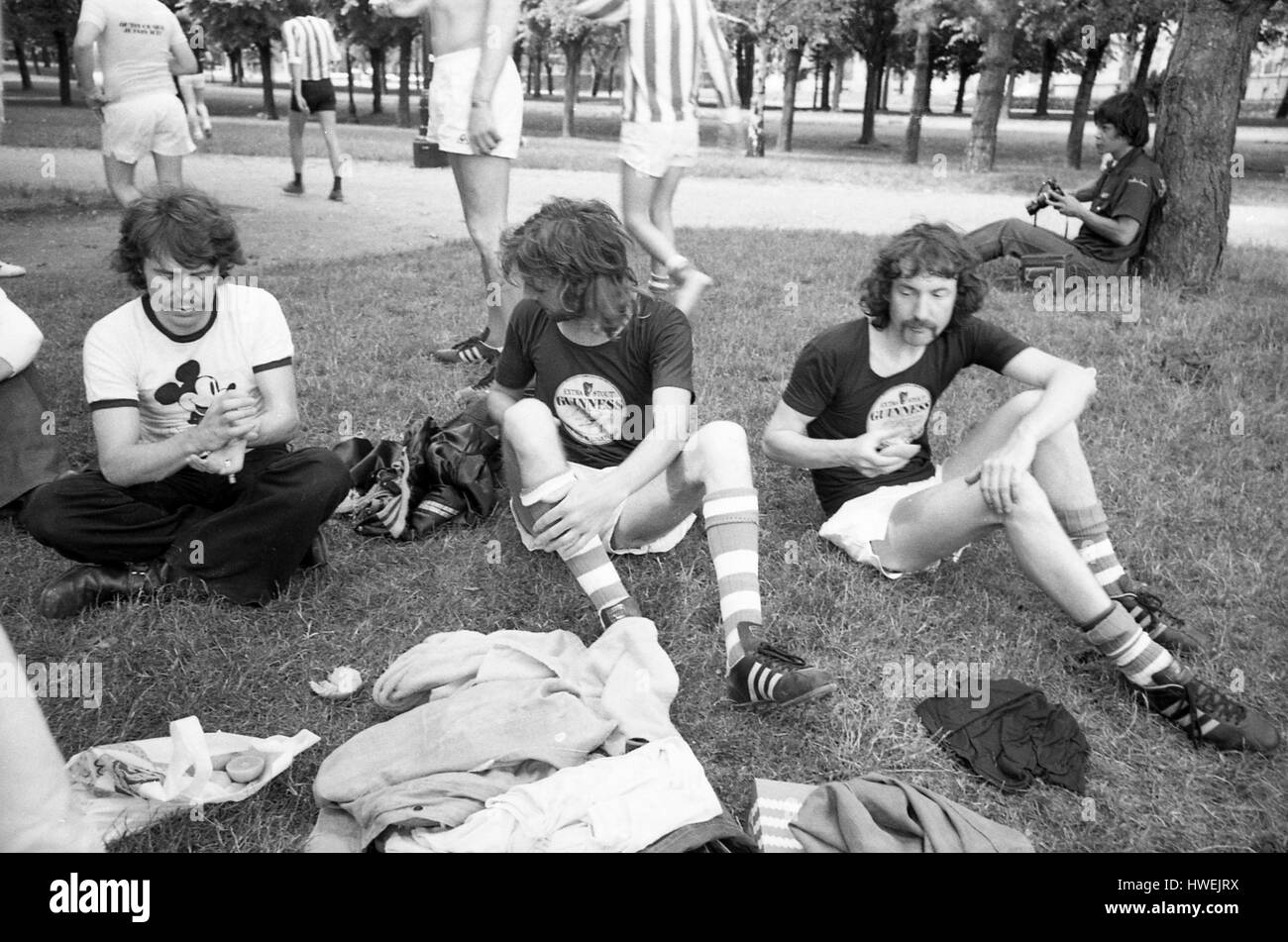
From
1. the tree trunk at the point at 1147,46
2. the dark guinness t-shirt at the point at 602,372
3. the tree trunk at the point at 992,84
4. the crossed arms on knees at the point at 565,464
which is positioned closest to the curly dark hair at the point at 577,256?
the dark guinness t-shirt at the point at 602,372

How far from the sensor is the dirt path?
8977 millimetres

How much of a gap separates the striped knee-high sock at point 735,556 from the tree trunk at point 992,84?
50.8ft

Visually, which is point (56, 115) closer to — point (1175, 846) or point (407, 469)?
point (407, 469)

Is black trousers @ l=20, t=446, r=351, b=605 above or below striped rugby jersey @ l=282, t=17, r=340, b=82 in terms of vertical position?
below

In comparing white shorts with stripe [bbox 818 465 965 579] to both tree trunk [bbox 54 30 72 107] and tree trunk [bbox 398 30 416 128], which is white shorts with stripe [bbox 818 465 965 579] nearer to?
tree trunk [bbox 398 30 416 128]

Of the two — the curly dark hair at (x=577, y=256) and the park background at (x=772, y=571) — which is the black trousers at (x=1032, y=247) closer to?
the park background at (x=772, y=571)

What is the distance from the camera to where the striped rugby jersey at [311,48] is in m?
12.0

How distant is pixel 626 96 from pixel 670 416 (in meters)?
2.97

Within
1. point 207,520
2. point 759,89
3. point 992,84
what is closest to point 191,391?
point 207,520

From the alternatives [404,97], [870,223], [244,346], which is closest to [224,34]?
[404,97]

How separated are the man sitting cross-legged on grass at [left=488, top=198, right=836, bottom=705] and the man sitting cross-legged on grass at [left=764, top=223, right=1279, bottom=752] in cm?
45

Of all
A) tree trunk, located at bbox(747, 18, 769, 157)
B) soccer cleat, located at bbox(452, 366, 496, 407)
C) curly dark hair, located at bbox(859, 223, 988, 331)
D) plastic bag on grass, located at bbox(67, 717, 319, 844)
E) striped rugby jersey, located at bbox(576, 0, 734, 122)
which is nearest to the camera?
plastic bag on grass, located at bbox(67, 717, 319, 844)

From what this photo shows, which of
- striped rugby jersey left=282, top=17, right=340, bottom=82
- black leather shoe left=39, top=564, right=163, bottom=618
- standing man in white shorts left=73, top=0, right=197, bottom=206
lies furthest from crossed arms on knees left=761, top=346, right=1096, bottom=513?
striped rugby jersey left=282, top=17, right=340, bottom=82

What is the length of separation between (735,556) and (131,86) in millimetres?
6350
